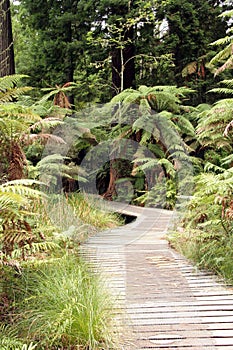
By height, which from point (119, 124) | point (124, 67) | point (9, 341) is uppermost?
point (124, 67)

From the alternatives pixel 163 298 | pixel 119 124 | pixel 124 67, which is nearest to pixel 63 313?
pixel 163 298

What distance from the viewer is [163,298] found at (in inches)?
111

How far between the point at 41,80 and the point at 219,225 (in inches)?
319

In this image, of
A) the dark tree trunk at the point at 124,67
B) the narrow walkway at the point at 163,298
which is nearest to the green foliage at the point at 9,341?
the narrow walkway at the point at 163,298

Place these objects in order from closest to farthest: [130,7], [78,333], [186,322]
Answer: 1. [78,333]
2. [186,322]
3. [130,7]

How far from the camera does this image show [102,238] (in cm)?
521

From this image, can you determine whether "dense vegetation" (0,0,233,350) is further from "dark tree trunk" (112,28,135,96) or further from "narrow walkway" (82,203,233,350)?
→ "narrow walkway" (82,203,233,350)

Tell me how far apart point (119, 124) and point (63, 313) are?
7.63 meters

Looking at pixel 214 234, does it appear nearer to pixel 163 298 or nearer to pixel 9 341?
pixel 163 298

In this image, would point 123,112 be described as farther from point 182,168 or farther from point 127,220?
point 127,220

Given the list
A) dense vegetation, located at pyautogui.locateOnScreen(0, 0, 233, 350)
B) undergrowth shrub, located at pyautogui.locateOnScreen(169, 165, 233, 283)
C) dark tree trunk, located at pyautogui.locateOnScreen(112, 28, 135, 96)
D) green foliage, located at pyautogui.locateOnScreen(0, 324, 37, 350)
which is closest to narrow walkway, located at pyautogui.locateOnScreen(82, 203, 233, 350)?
undergrowth shrub, located at pyautogui.locateOnScreen(169, 165, 233, 283)

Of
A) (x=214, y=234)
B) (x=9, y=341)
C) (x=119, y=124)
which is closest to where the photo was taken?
(x=9, y=341)

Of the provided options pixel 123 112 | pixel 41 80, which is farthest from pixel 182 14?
pixel 41 80

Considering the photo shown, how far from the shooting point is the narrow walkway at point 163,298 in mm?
2178
